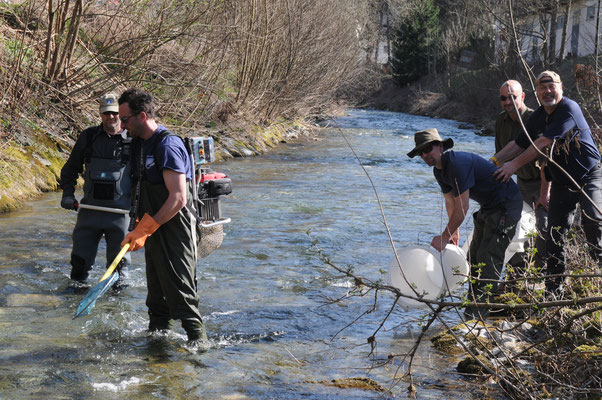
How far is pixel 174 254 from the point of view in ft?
18.6

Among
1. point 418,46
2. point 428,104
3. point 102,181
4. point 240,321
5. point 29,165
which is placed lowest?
point 240,321

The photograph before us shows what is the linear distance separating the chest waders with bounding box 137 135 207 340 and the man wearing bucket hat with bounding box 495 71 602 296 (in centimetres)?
256

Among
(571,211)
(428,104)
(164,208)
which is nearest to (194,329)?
(164,208)

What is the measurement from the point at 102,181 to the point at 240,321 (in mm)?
1782

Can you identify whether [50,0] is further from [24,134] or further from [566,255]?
[566,255]

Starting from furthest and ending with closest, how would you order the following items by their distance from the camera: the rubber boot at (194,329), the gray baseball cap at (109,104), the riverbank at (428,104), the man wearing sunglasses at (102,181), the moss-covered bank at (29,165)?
the riverbank at (428,104) → the moss-covered bank at (29,165) → the man wearing sunglasses at (102,181) → the gray baseball cap at (109,104) → the rubber boot at (194,329)

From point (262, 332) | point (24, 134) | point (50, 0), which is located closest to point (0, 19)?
point (50, 0)

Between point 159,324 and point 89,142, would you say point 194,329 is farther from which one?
point 89,142

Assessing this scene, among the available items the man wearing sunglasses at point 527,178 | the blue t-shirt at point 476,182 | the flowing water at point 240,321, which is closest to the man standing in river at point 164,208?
the flowing water at point 240,321

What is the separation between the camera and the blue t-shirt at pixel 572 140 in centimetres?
630

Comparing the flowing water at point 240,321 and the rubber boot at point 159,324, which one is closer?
the flowing water at point 240,321

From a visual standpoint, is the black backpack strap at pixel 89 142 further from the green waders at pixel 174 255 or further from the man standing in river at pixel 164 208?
the green waders at pixel 174 255

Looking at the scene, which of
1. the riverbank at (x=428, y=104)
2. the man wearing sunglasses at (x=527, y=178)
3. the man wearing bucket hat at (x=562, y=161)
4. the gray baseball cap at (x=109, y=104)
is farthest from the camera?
the riverbank at (x=428, y=104)

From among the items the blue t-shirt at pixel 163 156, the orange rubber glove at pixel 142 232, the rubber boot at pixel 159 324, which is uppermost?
the blue t-shirt at pixel 163 156
